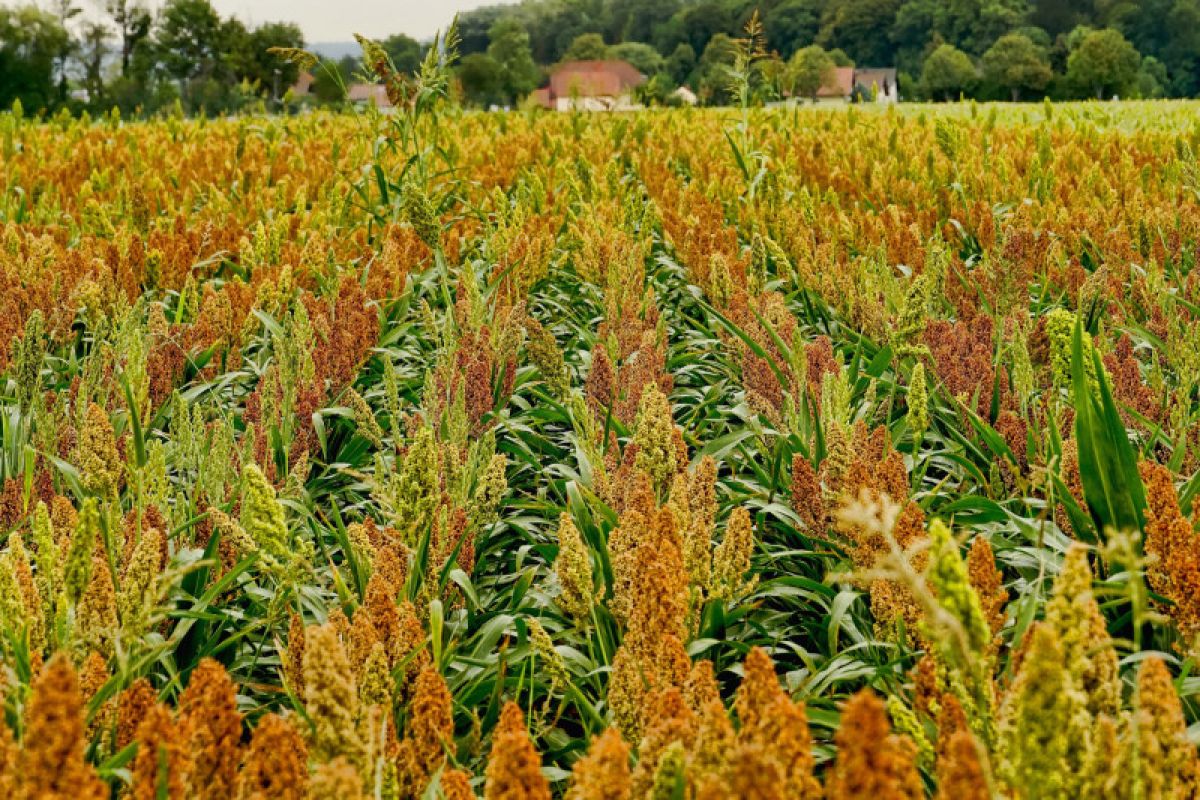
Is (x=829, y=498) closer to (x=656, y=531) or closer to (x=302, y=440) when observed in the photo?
(x=656, y=531)

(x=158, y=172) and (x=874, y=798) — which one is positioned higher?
Result: (x=158, y=172)

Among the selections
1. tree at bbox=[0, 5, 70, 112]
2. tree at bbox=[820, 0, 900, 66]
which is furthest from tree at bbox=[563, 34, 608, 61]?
tree at bbox=[0, 5, 70, 112]

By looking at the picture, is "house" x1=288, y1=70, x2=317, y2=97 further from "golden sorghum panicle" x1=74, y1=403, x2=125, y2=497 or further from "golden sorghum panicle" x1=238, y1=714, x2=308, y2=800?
"golden sorghum panicle" x1=238, y1=714, x2=308, y2=800

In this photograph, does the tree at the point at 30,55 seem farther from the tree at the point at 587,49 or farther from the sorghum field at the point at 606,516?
the tree at the point at 587,49

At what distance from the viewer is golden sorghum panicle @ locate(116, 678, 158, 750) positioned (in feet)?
4.82

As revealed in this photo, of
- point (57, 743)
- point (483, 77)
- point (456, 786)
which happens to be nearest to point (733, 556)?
point (456, 786)

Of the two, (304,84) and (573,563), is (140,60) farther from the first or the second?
(573,563)

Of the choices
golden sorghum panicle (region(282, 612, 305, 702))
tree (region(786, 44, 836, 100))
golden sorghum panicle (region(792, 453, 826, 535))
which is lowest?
golden sorghum panicle (region(282, 612, 305, 702))

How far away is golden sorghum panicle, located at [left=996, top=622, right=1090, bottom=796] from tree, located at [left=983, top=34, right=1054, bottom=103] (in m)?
67.3

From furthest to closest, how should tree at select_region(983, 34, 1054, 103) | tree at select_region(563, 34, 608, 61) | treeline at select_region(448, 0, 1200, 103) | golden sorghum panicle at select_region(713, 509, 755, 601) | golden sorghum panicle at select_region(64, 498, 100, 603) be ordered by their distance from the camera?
tree at select_region(563, 34, 608, 61) → treeline at select_region(448, 0, 1200, 103) → tree at select_region(983, 34, 1054, 103) → golden sorghum panicle at select_region(713, 509, 755, 601) → golden sorghum panicle at select_region(64, 498, 100, 603)

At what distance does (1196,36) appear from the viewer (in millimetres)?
77500

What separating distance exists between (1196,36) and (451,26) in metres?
87.0

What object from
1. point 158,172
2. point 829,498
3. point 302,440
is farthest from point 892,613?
point 158,172

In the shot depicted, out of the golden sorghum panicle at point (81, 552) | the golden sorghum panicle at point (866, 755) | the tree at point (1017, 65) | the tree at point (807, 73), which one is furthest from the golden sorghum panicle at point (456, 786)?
the tree at point (1017, 65)
